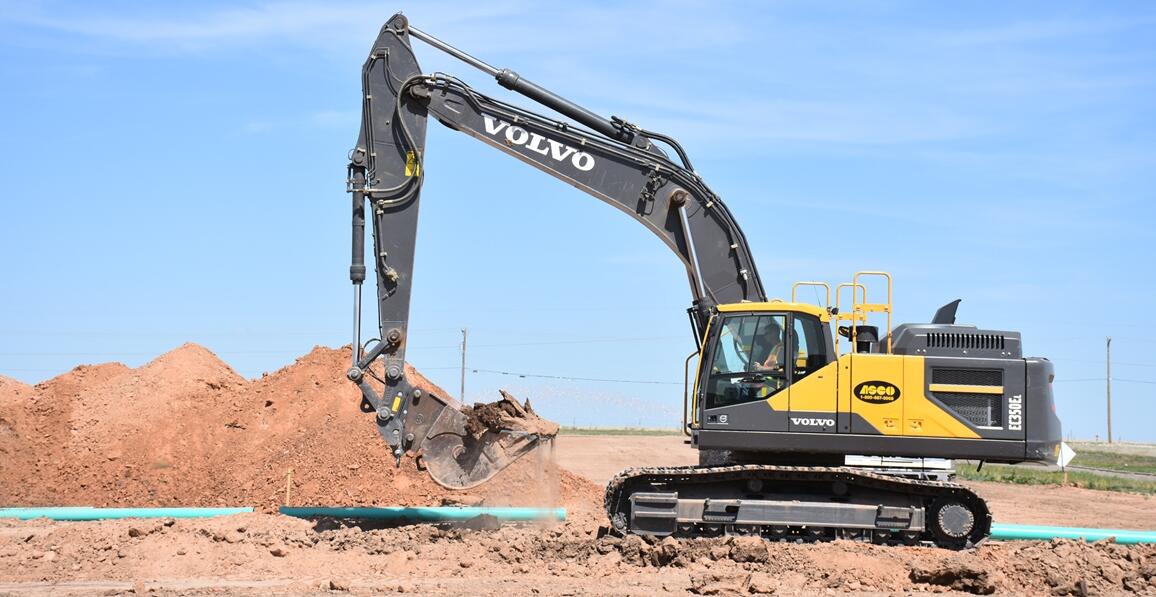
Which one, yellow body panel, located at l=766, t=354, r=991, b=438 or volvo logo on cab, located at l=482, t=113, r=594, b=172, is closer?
yellow body panel, located at l=766, t=354, r=991, b=438

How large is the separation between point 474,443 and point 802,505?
3780mm

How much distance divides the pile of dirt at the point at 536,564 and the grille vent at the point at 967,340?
2163 mm

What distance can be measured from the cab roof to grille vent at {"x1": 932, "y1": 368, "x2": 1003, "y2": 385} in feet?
4.23

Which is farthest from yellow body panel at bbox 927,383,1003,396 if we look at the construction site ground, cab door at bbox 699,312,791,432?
the construction site ground

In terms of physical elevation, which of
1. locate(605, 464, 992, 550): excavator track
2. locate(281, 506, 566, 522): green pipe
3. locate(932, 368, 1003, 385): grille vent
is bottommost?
locate(281, 506, 566, 522): green pipe

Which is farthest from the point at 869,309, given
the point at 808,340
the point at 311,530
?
→ the point at 311,530

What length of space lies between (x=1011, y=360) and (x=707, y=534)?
3715mm

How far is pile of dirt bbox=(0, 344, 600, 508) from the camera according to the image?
61.2ft

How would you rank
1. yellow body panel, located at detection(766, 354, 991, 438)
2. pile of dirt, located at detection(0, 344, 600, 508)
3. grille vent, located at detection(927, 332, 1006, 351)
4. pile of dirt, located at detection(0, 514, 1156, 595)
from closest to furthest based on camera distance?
pile of dirt, located at detection(0, 514, 1156, 595) < yellow body panel, located at detection(766, 354, 991, 438) < grille vent, located at detection(927, 332, 1006, 351) < pile of dirt, located at detection(0, 344, 600, 508)

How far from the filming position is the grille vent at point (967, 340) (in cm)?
1288

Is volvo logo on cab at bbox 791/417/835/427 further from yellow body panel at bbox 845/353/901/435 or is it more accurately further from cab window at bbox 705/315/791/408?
cab window at bbox 705/315/791/408

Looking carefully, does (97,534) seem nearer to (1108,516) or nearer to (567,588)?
(567,588)

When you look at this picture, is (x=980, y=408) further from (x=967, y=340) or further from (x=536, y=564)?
(x=536, y=564)

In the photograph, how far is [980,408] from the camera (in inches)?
500
